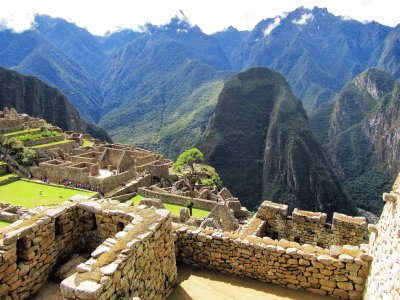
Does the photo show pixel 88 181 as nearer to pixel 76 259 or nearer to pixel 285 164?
pixel 76 259

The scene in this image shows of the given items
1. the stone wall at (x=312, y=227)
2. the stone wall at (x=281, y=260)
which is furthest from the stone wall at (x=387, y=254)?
the stone wall at (x=312, y=227)

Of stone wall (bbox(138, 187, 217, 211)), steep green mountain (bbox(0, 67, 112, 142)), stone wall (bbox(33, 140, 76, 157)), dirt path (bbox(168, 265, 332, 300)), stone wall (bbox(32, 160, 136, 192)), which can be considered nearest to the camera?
dirt path (bbox(168, 265, 332, 300))

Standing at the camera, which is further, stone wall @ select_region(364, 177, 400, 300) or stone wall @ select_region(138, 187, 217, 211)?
stone wall @ select_region(138, 187, 217, 211)

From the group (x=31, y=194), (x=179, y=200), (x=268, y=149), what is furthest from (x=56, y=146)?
(x=268, y=149)

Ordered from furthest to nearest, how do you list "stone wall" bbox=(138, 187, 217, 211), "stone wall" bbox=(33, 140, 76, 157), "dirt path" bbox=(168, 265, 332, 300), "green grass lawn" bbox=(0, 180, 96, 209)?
"stone wall" bbox=(33, 140, 76, 157)
"stone wall" bbox=(138, 187, 217, 211)
"green grass lawn" bbox=(0, 180, 96, 209)
"dirt path" bbox=(168, 265, 332, 300)

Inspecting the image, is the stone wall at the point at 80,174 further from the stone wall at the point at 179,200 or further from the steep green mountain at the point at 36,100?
the steep green mountain at the point at 36,100

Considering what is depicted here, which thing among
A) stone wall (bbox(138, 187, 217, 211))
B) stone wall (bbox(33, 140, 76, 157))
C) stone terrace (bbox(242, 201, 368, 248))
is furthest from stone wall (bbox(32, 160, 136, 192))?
stone terrace (bbox(242, 201, 368, 248))

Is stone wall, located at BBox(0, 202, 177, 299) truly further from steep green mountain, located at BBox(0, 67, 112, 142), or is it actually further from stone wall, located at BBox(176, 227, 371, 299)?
steep green mountain, located at BBox(0, 67, 112, 142)
